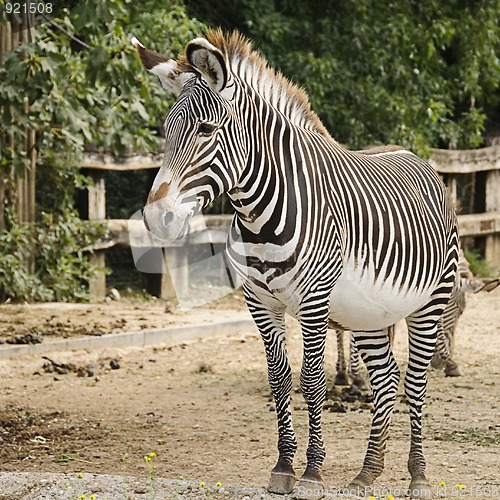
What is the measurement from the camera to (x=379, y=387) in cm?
501

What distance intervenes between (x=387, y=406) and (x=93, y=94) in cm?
634

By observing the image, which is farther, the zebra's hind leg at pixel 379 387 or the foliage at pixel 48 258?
the foliage at pixel 48 258

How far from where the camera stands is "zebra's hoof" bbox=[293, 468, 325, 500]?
14.3ft

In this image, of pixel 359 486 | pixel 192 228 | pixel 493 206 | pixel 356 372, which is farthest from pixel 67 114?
pixel 493 206

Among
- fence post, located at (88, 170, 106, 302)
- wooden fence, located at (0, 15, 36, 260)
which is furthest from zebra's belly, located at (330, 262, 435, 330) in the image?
fence post, located at (88, 170, 106, 302)

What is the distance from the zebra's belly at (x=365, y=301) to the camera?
452 cm

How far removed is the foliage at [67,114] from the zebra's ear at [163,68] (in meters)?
3.88

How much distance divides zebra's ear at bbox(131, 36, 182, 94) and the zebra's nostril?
0.71 metres

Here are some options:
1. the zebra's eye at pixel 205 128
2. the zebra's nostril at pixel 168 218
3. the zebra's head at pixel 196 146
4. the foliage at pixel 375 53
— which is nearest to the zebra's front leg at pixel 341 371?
the zebra's head at pixel 196 146

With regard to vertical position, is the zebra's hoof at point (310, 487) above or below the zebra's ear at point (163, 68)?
below

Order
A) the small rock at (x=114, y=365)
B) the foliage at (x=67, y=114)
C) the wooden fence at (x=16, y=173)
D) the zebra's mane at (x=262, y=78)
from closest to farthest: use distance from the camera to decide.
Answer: the zebra's mane at (x=262, y=78), the small rock at (x=114, y=365), the foliage at (x=67, y=114), the wooden fence at (x=16, y=173)

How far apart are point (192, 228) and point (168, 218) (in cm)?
811

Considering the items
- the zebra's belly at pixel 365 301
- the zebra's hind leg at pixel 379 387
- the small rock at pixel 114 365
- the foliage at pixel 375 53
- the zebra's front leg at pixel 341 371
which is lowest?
the small rock at pixel 114 365

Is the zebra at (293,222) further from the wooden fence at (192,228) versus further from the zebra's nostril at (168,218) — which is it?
the wooden fence at (192,228)
